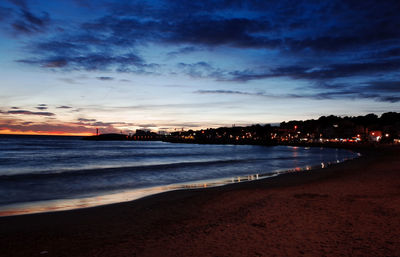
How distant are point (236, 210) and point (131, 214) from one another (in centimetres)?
344

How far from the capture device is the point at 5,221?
923 cm

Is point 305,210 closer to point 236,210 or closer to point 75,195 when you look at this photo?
point 236,210

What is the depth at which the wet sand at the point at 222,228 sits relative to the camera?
608cm

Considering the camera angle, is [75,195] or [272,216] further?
[75,195]

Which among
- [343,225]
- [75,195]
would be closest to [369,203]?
[343,225]

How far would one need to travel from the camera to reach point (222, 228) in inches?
300

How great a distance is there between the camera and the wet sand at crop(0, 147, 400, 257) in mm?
6081

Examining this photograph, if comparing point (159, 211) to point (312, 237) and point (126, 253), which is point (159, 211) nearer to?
point (126, 253)

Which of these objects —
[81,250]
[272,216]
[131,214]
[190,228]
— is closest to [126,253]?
[81,250]

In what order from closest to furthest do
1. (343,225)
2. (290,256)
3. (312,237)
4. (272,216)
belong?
1. (290,256)
2. (312,237)
3. (343,225)
4. (272,216)

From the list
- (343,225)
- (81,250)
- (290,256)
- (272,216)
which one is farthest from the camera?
(272,216)

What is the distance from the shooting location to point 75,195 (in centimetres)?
1530

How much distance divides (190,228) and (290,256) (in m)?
2.91

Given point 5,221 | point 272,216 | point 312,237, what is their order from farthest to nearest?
1. point 5,221
2. point 272,216
3. point 312,237
